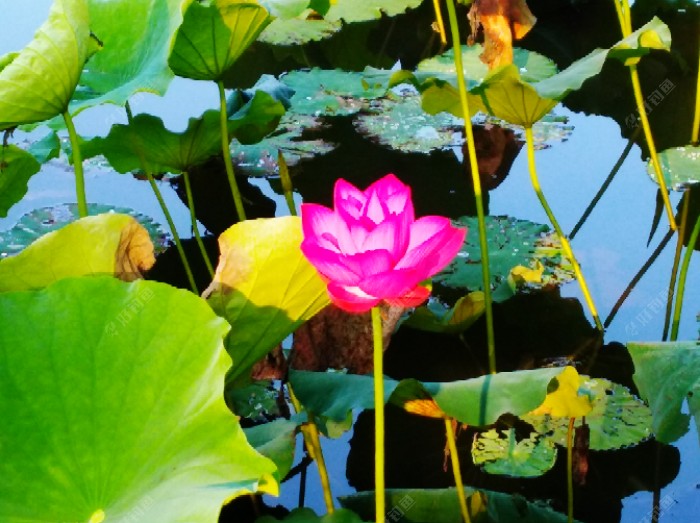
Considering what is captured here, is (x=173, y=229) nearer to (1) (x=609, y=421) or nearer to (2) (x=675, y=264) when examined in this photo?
(1) (x=609, y=421)

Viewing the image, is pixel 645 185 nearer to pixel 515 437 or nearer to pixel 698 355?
pixel 515 437

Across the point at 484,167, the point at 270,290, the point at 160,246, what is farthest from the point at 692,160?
the point at 270,290

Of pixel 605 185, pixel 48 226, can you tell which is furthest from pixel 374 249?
pixel 605 185

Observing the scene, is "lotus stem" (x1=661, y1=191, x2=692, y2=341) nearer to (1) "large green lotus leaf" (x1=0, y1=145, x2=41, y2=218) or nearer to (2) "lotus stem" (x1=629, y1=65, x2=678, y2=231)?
(2) "lotus stem" (x1=629, y1=65, x2=678, y2=231)

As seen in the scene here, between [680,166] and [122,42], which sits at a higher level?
[122,42]

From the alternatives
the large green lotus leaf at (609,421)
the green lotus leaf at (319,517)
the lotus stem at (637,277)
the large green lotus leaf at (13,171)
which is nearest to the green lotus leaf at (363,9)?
the lotus stem at (637,277)

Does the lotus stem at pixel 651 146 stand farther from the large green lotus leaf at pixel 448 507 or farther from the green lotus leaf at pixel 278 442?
the green lotus leaf at pixel 278 442

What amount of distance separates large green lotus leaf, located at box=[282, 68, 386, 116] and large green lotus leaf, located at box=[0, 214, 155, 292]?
183 cm

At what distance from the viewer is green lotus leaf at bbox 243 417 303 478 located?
0.98 metres

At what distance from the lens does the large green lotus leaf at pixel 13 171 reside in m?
1.44

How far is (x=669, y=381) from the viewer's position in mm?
1127

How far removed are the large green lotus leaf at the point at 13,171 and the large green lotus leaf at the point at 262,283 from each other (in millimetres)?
Answer: 585

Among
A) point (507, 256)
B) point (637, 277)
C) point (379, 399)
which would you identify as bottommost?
point (637, 277)

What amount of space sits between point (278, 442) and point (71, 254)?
1.11ft
